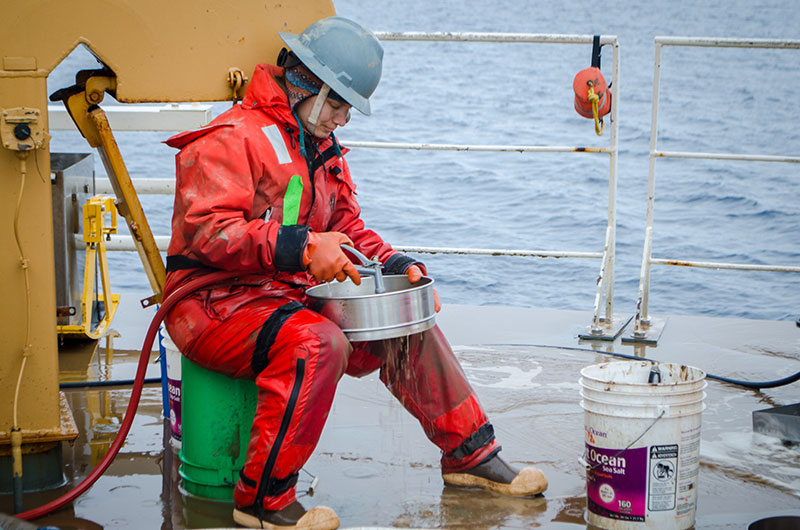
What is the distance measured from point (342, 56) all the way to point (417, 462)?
1446 mm

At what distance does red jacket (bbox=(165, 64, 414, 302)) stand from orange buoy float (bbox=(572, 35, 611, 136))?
2.10 meters

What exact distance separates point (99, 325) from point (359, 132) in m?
17.0

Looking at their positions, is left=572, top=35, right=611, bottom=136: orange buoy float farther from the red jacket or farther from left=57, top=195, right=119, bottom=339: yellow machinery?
left=57, top=195, right=119, bottom=339: yellow machinery

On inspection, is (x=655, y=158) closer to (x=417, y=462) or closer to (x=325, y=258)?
(x=417, y=462)

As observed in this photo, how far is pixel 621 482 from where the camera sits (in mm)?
2785

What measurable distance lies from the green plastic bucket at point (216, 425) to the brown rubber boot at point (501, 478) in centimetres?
71

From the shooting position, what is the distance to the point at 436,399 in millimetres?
3191

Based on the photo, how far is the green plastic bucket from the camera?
3025 mm

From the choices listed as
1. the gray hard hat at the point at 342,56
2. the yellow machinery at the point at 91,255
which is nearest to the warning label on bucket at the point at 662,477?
the gray hard hat at the point at 342,56

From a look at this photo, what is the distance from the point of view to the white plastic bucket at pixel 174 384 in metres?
3.32

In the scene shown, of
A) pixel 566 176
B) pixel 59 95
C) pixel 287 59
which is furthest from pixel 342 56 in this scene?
pixel 566 176

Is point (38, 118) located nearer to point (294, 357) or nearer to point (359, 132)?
point (294, 357)

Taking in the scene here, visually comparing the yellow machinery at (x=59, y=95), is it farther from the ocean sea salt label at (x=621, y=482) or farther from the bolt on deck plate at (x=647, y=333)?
the bolt on deck plate at (x=647, y=333)

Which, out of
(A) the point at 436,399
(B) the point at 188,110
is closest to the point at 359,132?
(B) the point at 188,110
